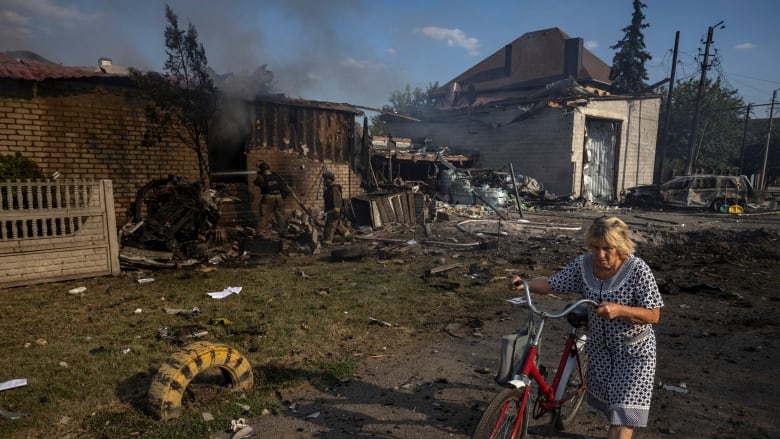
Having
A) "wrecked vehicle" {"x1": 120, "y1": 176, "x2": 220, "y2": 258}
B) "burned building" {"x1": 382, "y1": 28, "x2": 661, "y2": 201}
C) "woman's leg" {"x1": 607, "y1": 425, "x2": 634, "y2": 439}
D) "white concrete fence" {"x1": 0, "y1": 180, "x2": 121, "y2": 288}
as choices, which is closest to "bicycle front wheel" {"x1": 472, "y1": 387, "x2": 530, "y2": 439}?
"woman's leg" {"x1": 607, "y1": 425, "x2": 634, "y2": 439}

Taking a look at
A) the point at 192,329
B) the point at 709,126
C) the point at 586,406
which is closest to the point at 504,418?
the point at 586,406

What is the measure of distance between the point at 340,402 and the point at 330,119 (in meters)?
10.9

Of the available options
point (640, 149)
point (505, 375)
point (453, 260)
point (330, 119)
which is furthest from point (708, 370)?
point (640, 149)

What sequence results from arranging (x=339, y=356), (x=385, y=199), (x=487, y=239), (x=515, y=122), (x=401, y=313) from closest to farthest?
1. (x=339, y=356)
2. (x=401, y=313)
3. (x=487, y=239)
4. (x=385, y=199)
5. (x=515, y=122)

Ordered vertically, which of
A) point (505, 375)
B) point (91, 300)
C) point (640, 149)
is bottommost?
point (91, 300)

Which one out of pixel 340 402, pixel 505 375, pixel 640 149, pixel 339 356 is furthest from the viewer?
pixel 640 149

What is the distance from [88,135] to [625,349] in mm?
10646

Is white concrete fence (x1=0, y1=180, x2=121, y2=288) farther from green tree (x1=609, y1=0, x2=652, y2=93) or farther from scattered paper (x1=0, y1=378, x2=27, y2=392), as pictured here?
green tree (x1=609, y1=0, x2=652, y2=93)

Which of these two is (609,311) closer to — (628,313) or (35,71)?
(628,313)

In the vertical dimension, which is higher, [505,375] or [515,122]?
[515,122]

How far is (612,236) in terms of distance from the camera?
2.37 metres

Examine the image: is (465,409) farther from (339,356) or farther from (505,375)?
(339,356)

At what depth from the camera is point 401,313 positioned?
5.72 metres

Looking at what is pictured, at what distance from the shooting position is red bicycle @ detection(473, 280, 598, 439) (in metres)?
2.20
